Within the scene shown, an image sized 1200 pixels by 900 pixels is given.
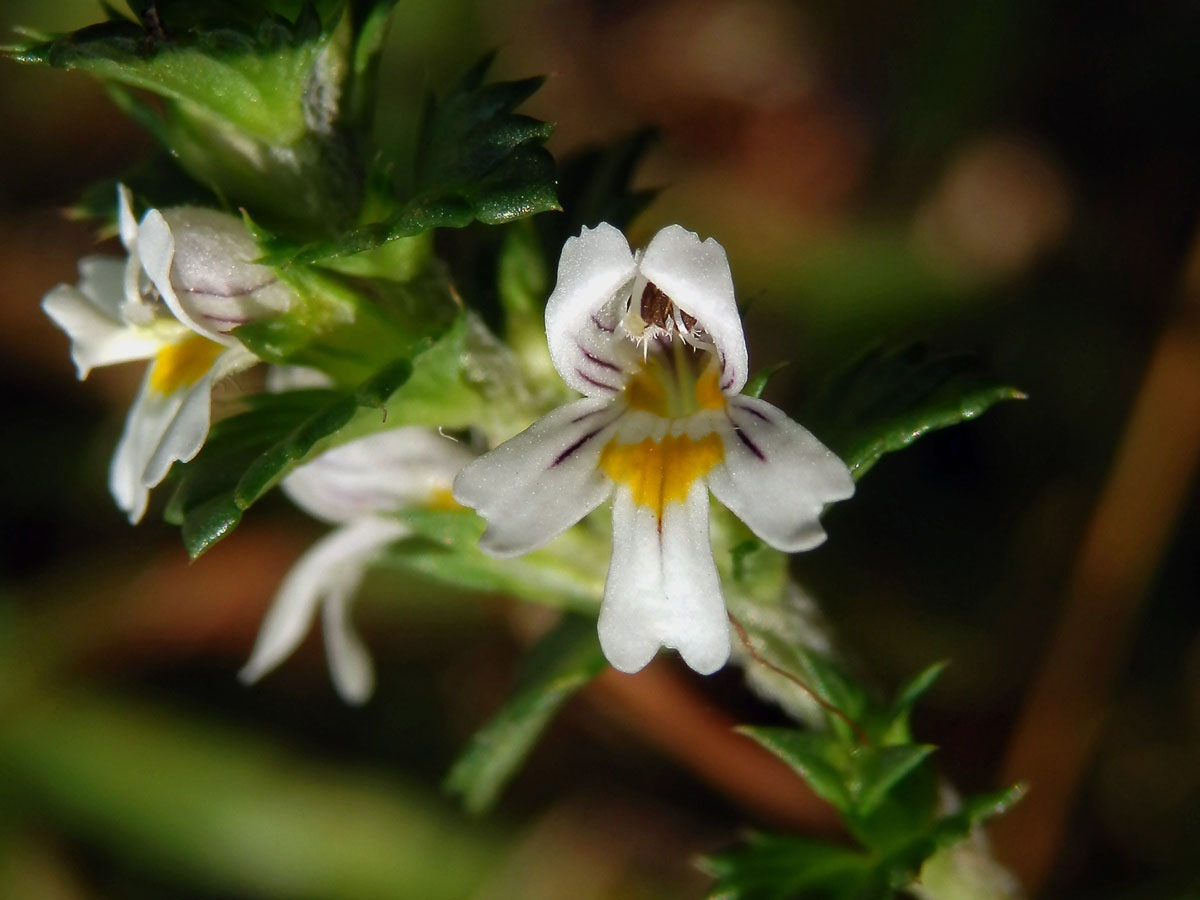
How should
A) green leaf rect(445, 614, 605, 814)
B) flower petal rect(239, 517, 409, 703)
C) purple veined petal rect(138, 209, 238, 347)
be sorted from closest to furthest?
purple veined petal rect(138, 209, 238, 347) → green leaf rect(445, 614, 605, 814) → flower petal rect(239, 517, 409, 703)

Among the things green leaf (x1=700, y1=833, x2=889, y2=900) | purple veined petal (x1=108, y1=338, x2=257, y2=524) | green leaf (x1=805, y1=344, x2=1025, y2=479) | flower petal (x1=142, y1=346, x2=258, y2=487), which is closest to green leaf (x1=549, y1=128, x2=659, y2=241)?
green leaf (x1=805, y1=344, x2=1025, y2=479)

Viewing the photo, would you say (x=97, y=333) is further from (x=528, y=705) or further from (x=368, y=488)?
(x=528, y=705)

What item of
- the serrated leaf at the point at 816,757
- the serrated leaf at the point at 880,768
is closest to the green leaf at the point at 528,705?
the serrated leaf at the point at 816,757

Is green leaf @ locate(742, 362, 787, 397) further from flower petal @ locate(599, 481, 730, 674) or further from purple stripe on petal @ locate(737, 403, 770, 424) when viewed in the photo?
flower petal @ locate(599, 481, 730, 674)

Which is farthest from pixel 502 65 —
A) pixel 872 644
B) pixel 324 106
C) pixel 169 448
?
pixel 169 448

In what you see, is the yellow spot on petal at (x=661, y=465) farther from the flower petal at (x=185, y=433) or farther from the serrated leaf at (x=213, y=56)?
the serrated leaf at (x=213, y=56)

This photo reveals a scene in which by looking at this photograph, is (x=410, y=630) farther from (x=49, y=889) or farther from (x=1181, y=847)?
(x=1181, y=847)
